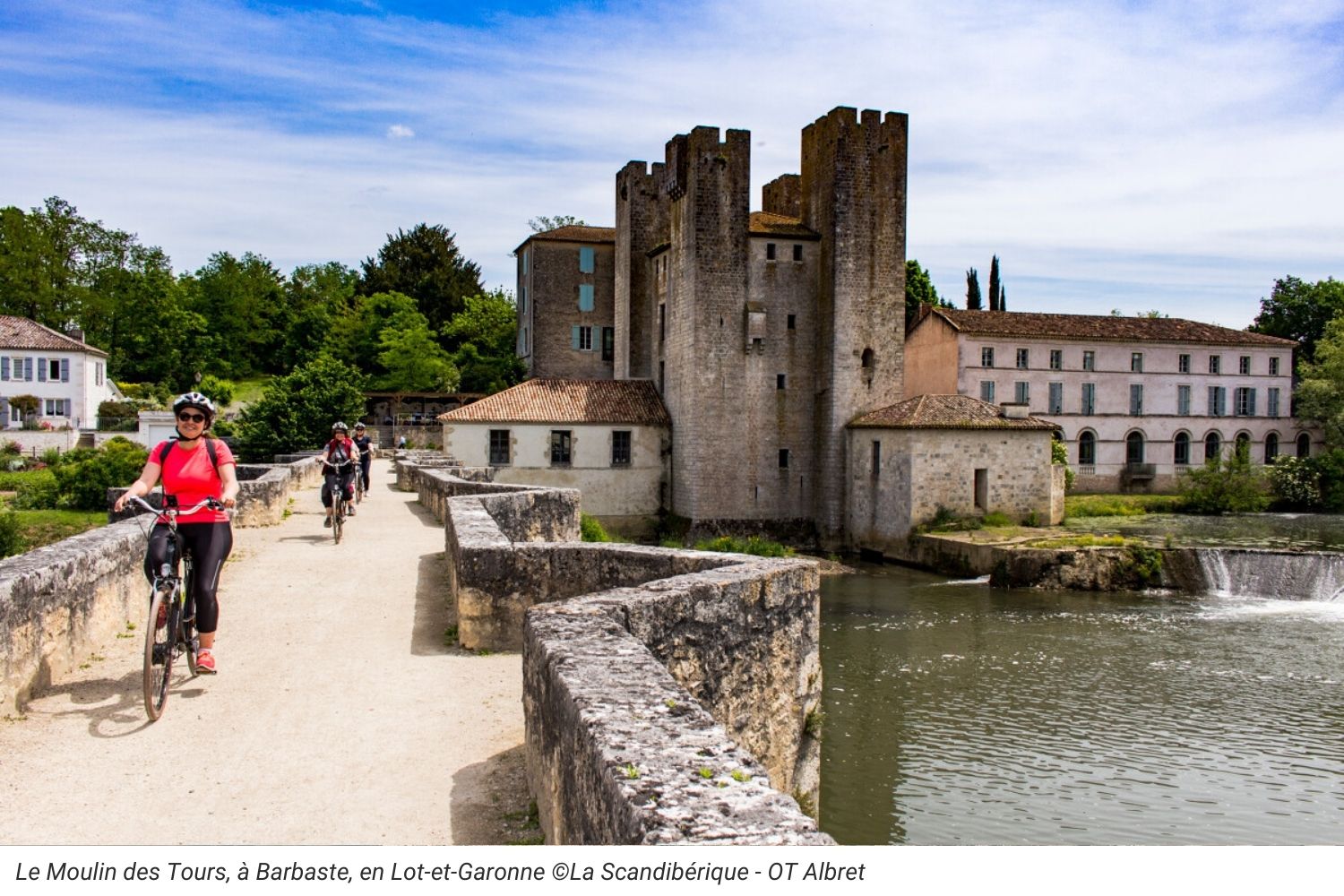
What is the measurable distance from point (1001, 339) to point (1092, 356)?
5324 millimetres

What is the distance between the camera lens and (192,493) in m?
7.14

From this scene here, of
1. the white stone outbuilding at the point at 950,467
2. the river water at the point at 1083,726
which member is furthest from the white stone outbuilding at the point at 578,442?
the river water at the point at 1083,726

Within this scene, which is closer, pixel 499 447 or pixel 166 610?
pixel 166 610

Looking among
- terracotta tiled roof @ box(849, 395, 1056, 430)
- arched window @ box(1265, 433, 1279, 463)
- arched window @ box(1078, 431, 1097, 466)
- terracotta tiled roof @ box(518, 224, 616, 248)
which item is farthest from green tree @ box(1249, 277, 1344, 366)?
terracotta tiled roof @ box(518, 224, 616, 248)

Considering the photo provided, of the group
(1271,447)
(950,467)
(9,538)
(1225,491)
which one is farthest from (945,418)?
(1271,447)

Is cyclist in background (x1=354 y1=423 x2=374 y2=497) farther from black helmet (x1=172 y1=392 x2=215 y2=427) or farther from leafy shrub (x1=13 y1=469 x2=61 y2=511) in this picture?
leafy shrub (x1=13 y1=469 x2=61 y2=511)

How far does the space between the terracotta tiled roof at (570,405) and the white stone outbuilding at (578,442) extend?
0.03 m

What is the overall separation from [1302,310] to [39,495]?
67.5 metres

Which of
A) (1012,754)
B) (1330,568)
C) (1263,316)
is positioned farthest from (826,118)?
(1263,316)

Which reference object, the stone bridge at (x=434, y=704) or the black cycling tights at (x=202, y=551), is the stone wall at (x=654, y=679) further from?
the black cycling tights at (x=202, y=551)

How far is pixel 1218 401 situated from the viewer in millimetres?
56625

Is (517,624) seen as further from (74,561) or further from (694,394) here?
(694,394)

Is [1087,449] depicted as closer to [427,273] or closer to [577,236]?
[577,236]

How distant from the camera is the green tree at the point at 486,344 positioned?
58188 mm
